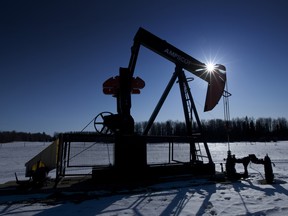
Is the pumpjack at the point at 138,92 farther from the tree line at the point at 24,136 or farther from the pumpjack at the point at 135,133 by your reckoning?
the tree line at the point at 24,136

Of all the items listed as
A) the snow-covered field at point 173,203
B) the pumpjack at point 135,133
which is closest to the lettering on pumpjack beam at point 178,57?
the pumpjack at point 135,133

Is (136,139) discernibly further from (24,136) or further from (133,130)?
(24,136)

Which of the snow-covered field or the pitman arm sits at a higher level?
the pitman arm

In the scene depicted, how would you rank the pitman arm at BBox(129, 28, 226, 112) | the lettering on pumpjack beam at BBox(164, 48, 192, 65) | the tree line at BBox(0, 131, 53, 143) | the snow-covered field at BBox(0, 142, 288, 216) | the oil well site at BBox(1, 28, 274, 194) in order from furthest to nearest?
the tree line at BBox(0, 131, 53, 143) < the lettering on pumpjack beam at BBox(164, 48, 192, 65) < the pitman arm at BBox(129, 28, 226, 112) < the oil well site at BBox(1, 28, 274, 194) < the snow-covered field at BBox(0, 142, 288, 216)

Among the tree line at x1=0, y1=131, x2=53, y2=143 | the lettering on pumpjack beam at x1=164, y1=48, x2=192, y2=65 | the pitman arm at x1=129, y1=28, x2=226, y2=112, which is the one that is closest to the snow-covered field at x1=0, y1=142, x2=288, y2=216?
the pitman arm at x1=129, y1=28, x2=226, y2=112

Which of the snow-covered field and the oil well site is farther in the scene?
the oil well site

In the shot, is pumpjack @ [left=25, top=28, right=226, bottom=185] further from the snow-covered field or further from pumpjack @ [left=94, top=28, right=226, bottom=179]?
the snow-covered field

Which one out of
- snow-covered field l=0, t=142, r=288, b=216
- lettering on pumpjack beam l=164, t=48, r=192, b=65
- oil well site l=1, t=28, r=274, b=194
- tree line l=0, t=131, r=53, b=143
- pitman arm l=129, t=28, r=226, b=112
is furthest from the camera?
tree line l=0, t=131, r=53, b=143

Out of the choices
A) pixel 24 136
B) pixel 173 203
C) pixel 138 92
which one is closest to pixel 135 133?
pixel 138 92

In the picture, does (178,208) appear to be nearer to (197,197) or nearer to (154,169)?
(197,197)

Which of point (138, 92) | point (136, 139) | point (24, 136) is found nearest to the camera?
point (136, 139)

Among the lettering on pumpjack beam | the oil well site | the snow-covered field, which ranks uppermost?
the lettering on pumpjack beam

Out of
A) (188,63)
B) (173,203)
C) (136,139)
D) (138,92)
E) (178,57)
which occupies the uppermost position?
(178,57)

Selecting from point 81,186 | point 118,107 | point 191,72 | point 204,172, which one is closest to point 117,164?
point 81,186
